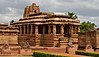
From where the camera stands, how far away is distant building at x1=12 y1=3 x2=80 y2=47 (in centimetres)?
3866

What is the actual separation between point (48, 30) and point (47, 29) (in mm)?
1484

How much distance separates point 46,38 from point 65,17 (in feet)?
15.3

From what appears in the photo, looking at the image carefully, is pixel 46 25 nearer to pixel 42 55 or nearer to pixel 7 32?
pixel 7 32

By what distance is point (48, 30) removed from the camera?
39.8 metres

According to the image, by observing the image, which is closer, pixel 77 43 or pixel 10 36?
pixel 10 36

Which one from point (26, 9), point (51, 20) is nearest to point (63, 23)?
point (51, 20)

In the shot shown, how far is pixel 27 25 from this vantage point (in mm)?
41594

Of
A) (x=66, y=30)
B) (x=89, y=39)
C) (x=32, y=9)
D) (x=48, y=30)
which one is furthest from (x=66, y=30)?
(x=32, y=9)

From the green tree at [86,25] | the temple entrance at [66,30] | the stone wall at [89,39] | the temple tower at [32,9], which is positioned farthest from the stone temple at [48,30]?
the green tree at [86,25]

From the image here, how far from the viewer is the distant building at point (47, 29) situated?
127 ft

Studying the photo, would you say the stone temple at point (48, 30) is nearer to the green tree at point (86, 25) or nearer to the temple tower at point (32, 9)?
the temple tower at point (32, 9)

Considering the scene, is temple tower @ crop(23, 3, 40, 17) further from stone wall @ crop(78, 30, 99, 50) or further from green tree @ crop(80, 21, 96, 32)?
green tree @ crop(80, 21, 96, 32)

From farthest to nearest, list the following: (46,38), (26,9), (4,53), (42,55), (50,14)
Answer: (26,9)
(50,14)
(46,38)
(4,53)
(42,55)

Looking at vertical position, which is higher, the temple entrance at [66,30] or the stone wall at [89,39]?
the temple entrance at [66,30]
